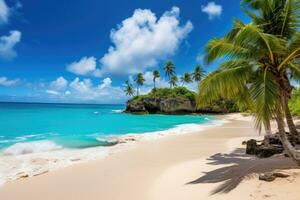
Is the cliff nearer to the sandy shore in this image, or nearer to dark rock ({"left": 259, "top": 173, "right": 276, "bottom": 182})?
the sandy shore

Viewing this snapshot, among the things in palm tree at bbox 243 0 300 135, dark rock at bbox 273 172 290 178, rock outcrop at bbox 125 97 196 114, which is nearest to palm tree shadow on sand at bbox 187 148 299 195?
dark rock at bbox 273 172 290 178

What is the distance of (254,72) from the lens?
20.1ft

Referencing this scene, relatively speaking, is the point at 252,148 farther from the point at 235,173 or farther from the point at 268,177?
the point at 268,177

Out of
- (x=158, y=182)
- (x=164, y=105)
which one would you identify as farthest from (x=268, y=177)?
(x=164, y=105)

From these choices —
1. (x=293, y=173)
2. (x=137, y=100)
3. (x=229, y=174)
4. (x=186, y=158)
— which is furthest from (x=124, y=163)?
(x=137, y=100)

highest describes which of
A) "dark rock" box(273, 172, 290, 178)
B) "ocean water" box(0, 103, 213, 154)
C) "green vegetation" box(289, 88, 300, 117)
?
"green vegetation" box(289, 88, 300, 117)

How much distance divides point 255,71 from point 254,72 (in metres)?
0.04

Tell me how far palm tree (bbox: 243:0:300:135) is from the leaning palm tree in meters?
0.60

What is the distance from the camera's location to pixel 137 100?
56469mm

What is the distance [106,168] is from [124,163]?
91 centimetres

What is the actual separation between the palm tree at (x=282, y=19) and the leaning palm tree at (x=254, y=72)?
0.60 metres

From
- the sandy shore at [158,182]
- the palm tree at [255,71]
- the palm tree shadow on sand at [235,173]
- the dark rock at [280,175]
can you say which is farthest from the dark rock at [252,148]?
the dark rock at [280,175]

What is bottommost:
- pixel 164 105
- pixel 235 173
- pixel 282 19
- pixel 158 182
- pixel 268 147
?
pixel 158 182

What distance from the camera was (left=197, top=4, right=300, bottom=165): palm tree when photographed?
17.7ft
